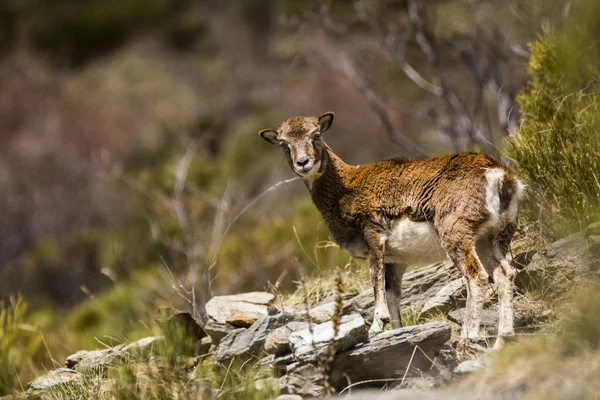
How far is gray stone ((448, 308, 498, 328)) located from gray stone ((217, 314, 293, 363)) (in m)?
1.32

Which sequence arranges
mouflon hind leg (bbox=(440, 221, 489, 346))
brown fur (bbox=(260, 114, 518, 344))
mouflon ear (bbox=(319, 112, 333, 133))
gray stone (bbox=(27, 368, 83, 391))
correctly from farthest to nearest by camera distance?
mouflon ear (bbox=(319, 112, 333, 133)) < gray stone (bbox=(27, 368, 83, 391)) < brown fur (bbox=(260, 114, 518, 344)) < mouflon hind leg (bbox=(440, 221, 489, 346))

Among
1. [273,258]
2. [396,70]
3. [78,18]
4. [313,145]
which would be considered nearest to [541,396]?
[313,145]

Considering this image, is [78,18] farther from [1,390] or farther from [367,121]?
[1,390]

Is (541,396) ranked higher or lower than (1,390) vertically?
higher

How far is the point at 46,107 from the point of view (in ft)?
87.2

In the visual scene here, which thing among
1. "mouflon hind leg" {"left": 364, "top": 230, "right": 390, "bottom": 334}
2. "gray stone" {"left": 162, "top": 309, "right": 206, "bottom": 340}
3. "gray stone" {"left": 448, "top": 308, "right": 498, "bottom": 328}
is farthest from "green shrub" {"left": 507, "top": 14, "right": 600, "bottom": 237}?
"gray stone" {"left": 162, "top": 309, "right": 206, "bottom": 340}

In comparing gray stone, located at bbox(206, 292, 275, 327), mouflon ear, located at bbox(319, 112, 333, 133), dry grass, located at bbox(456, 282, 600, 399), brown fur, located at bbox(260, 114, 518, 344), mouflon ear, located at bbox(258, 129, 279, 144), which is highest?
mouflon ear, located at bbox(319, 112, 333, 133)

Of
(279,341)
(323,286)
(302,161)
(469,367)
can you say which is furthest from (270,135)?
(469,367)

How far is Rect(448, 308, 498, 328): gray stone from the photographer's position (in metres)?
5.89

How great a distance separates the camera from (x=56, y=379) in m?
Result: 6.43

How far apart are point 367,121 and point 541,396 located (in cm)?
2106

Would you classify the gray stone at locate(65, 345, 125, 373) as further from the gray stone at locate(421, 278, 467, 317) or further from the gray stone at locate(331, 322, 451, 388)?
the gray stone at locate(421, 278, 467, 317)

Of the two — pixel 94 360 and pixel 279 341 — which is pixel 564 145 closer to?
pixel 279 341

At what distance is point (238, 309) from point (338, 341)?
1907mm
